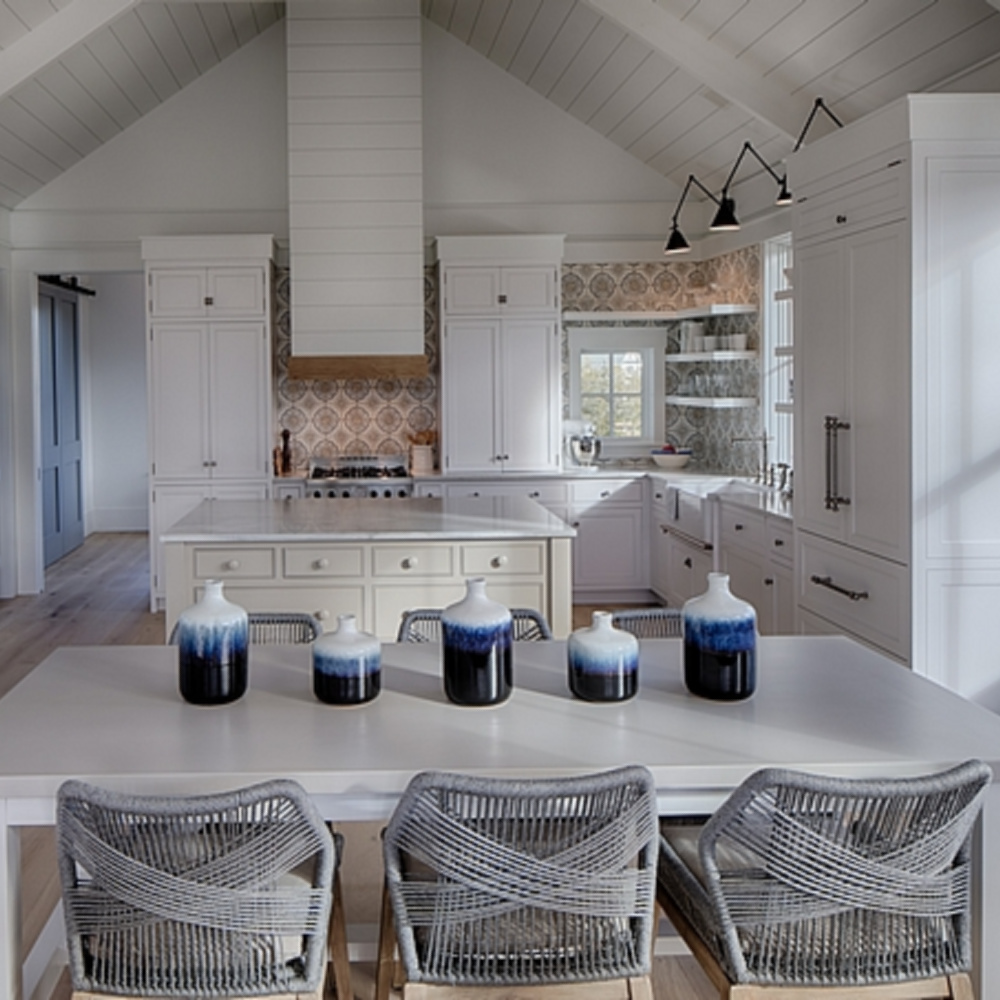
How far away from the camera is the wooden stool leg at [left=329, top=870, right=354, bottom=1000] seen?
7.36 feet

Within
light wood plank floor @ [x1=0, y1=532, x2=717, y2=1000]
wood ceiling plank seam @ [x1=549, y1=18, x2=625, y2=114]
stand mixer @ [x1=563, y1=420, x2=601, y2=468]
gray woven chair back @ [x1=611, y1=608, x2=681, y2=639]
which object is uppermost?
wood ceiling plank seam @ [x1=549, y1=18, x2=625, y2=114]

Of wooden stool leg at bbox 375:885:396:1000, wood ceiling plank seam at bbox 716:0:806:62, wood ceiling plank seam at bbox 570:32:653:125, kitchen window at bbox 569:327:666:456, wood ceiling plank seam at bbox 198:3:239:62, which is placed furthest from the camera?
kitchen window at bbox 569:327:666:456

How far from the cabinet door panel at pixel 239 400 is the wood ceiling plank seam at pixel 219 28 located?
1.92m

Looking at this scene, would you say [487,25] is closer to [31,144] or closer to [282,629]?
[31,144]

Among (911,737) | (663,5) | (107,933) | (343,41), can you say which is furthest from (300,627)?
(343,41)

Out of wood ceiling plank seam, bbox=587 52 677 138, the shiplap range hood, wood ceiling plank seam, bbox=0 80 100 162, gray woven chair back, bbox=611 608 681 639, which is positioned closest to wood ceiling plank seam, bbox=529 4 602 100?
wood ceiling plank seam, bbox=587 52 677 138

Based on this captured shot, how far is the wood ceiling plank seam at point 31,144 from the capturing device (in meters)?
6.49

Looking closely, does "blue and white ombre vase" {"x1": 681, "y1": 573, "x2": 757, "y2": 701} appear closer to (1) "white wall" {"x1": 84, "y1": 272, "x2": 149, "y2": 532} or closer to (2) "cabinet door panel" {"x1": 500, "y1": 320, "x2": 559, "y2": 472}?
(2) "cabinet door panel" {"x1": 500, "y1": 320, "x2": 559, "y2": 472}

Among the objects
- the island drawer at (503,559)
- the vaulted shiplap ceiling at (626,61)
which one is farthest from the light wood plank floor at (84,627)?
the vaulted shiplap ceiling at (626,61)

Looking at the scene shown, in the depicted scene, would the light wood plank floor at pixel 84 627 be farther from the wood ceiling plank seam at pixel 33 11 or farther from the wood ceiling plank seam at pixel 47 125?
the wood ceiling plank seam at pixel 33 11

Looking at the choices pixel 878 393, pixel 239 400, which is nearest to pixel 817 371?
pixel 878 393

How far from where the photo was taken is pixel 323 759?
1937 mm

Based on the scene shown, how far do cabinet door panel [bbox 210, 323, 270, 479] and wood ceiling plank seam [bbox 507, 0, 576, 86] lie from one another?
8.33ft

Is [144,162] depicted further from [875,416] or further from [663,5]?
[875,416]
